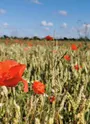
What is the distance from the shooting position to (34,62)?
3.08 meters

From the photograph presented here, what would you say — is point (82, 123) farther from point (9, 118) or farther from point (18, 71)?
point (18, 71)

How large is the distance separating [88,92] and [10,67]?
1.33 metres

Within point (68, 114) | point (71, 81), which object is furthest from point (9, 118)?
point (71, 81)

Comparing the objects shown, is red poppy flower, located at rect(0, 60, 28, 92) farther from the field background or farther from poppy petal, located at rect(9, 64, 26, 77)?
the field background

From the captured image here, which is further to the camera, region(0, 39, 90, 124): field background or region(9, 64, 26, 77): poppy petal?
region(0, 39, 90, 124): field background

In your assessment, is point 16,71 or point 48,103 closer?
point 16,71

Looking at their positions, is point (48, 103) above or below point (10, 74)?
below

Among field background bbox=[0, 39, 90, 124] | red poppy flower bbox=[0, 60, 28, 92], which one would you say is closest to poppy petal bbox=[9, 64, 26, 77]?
red poppy flower bbox=[0, 60, 28, 92]

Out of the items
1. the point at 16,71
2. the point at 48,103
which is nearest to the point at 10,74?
the point at 16,71

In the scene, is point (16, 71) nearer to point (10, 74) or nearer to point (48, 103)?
point (10, 74)

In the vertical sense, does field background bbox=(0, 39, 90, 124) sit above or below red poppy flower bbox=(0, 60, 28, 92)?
below

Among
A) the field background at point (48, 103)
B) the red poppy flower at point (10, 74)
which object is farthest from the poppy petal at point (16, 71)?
the field background at point (48, 103)

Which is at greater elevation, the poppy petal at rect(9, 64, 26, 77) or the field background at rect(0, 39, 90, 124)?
the poppy petal at rect(9, 64, 26, 77)

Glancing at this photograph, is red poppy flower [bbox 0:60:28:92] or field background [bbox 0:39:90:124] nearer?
red poppy flower [bbox 0:60:28:92]
